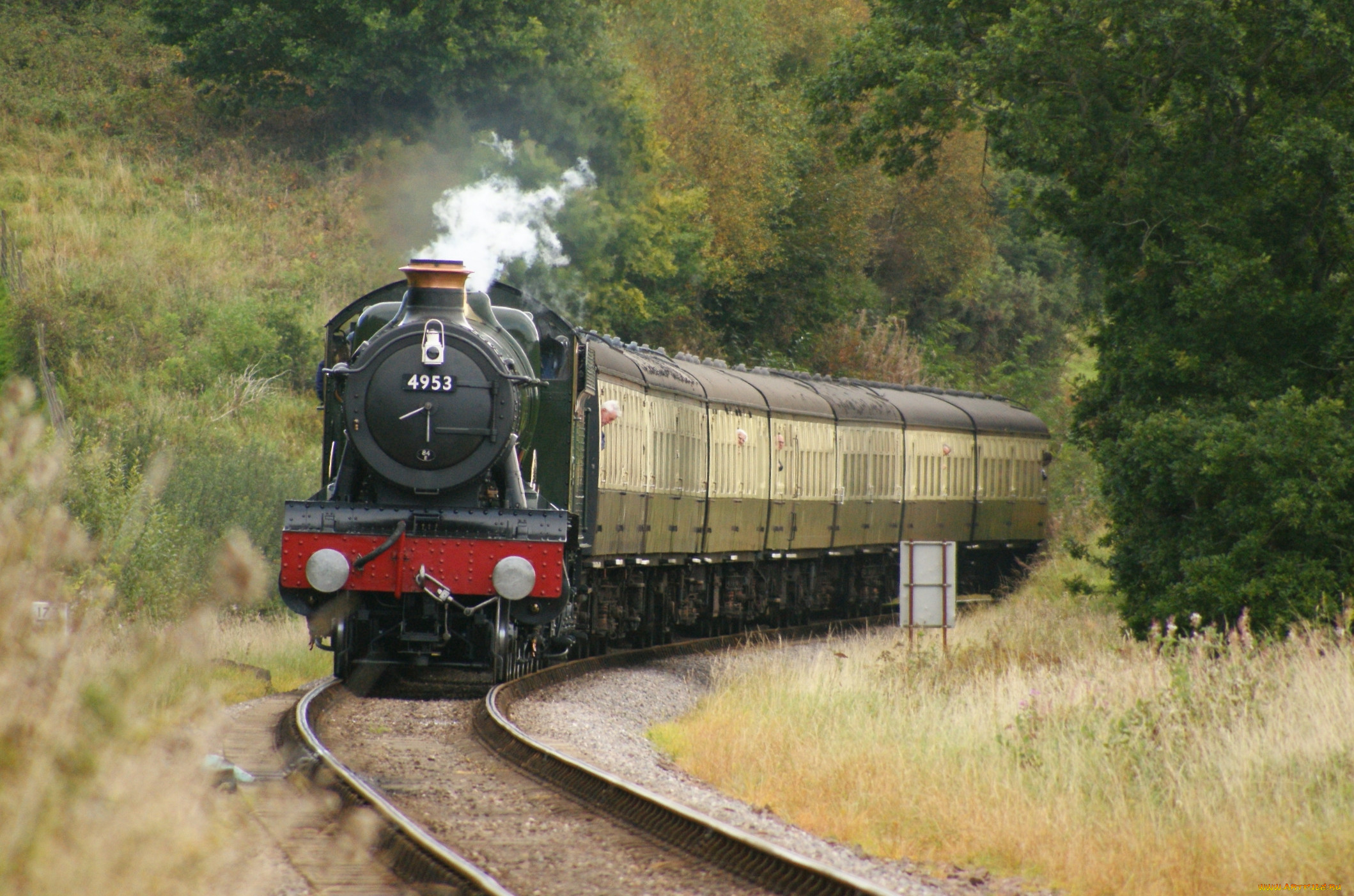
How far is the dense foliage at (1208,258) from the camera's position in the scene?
1437 cm

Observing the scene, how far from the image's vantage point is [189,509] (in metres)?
19.4

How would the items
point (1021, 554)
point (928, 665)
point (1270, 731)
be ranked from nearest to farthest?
point (1270, 731), point (928, 665), point (1021, 554)

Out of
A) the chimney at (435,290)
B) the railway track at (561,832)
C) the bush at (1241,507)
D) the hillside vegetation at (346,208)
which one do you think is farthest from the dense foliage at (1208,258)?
the railway track at (561,832)

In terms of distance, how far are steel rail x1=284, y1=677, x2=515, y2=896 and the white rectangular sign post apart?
6040 millimetres

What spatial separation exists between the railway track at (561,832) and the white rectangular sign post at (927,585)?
4.11 metres

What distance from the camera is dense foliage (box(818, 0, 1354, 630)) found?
1437cm

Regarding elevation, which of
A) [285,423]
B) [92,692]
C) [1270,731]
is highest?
[285,423]

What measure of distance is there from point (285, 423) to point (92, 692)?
2406 cm

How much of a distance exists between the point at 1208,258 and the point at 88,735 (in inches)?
512

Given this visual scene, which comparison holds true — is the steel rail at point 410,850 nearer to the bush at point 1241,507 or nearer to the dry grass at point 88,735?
the dry grass at point 88,735

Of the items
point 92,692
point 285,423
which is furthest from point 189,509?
point 92,692

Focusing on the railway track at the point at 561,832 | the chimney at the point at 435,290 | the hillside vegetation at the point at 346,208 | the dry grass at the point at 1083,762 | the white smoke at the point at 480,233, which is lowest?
the railway track at the point at 561,832

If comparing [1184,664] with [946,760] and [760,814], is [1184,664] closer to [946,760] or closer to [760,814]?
[946,760]

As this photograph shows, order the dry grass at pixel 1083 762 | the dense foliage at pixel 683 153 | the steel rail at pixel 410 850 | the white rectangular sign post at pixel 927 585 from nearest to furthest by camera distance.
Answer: the steel rail at pixel 410 850 → the dry grass at pixel 1083 762 → the white rectangular sign post at pixel 927 585 → the dense foliage at pixel 683 153
